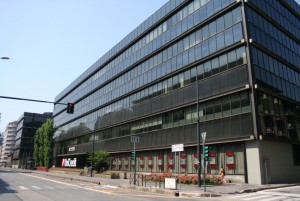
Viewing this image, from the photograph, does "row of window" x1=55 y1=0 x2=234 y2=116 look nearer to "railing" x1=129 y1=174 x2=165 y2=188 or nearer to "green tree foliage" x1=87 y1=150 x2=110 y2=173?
"green tree foliage" x1=87 y1=150 x2=110 y2=173

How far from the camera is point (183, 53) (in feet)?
127

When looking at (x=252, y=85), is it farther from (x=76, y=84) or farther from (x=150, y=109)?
(x=76, y=84)

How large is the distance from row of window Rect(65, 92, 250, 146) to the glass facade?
10 cm

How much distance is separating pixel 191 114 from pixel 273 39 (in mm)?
12548

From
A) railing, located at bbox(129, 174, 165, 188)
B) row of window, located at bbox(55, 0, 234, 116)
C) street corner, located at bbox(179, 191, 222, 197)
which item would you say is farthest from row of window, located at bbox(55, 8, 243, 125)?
street corner, located at bbox(179, 191, 222, 197)

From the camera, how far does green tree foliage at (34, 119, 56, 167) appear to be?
85.2 m

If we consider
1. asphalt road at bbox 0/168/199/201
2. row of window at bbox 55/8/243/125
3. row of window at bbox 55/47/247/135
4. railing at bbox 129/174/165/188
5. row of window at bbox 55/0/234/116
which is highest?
row of window at bbox 55/0/234/116

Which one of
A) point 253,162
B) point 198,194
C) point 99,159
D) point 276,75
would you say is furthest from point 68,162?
point 198,194

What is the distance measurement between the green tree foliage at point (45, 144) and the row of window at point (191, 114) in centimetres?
3841

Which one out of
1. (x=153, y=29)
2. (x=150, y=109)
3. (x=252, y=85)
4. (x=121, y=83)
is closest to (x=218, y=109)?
(x=252, y=85)

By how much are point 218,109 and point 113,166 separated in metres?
27.6

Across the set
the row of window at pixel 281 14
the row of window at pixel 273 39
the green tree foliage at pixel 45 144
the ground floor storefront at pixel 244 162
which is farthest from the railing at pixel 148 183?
the green tree foliage at pixel 45 144

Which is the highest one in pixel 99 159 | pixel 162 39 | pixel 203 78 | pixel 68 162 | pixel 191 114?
pixel 162 39

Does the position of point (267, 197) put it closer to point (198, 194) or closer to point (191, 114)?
point (198, 194)
